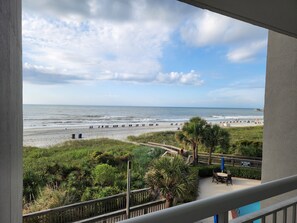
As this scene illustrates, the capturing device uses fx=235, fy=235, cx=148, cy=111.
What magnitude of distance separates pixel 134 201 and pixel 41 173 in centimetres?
381

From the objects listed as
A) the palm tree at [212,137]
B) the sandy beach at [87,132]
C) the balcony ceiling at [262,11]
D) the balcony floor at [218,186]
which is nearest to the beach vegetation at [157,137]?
the sandy beach at [87,132]

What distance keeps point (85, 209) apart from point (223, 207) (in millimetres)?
6307

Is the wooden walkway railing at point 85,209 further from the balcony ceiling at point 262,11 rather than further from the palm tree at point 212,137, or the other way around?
the balcony ceiling at point 262,11

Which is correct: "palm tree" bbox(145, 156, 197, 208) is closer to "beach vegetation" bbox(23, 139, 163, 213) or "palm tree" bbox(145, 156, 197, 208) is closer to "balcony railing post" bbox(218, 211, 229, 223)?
"beach vegetation" bbox(23, 139, 163, 213)

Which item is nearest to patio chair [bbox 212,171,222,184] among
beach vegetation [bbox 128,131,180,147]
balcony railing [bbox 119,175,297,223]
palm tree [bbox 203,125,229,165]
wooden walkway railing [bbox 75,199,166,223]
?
palm tree [bbox 203,125,229,165]

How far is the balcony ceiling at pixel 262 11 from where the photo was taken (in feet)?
3.47

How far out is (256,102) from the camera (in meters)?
15.6

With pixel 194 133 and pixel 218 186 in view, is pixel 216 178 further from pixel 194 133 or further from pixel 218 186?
pixel 194 133

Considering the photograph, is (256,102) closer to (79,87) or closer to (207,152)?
(207,152)

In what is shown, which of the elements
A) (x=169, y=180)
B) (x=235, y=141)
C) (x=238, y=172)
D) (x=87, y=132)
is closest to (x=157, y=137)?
(x=87, y=132)

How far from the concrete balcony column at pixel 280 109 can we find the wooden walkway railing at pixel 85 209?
5.04m

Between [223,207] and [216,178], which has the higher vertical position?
[223,207]

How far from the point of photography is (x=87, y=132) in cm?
1439

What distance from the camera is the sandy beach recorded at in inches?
472
